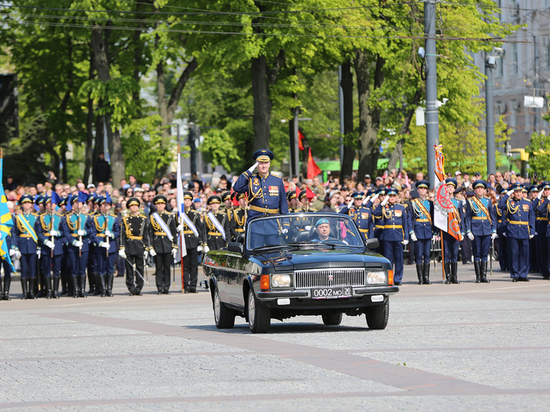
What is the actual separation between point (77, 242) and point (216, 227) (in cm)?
342

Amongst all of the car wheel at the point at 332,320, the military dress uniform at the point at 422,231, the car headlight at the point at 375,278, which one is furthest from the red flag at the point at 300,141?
the car headlight at the point at 375,278

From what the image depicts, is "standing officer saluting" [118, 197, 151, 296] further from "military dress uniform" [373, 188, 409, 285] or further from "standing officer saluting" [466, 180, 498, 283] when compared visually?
"standing officer saluting" [466, 180, 498, 283]

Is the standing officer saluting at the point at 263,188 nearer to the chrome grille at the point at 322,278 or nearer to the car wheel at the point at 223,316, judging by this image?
the car wheel at the point at 223,316

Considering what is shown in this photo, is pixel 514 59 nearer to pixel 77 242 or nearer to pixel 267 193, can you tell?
pixel 77 242

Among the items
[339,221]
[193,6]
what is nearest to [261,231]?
[339,221]

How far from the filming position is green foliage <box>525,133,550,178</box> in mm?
38188

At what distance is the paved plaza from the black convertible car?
0.35 m

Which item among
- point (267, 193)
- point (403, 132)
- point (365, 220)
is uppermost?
point (403, 132)

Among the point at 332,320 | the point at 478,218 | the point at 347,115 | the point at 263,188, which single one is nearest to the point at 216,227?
the point at 478,218

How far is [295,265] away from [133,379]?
368 centimetres

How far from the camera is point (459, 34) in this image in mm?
36438

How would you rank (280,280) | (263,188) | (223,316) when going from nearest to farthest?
1. (280,280)
2. (223,316)
3. (263,188)

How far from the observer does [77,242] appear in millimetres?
23688

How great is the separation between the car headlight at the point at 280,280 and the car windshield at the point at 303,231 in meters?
1.07
